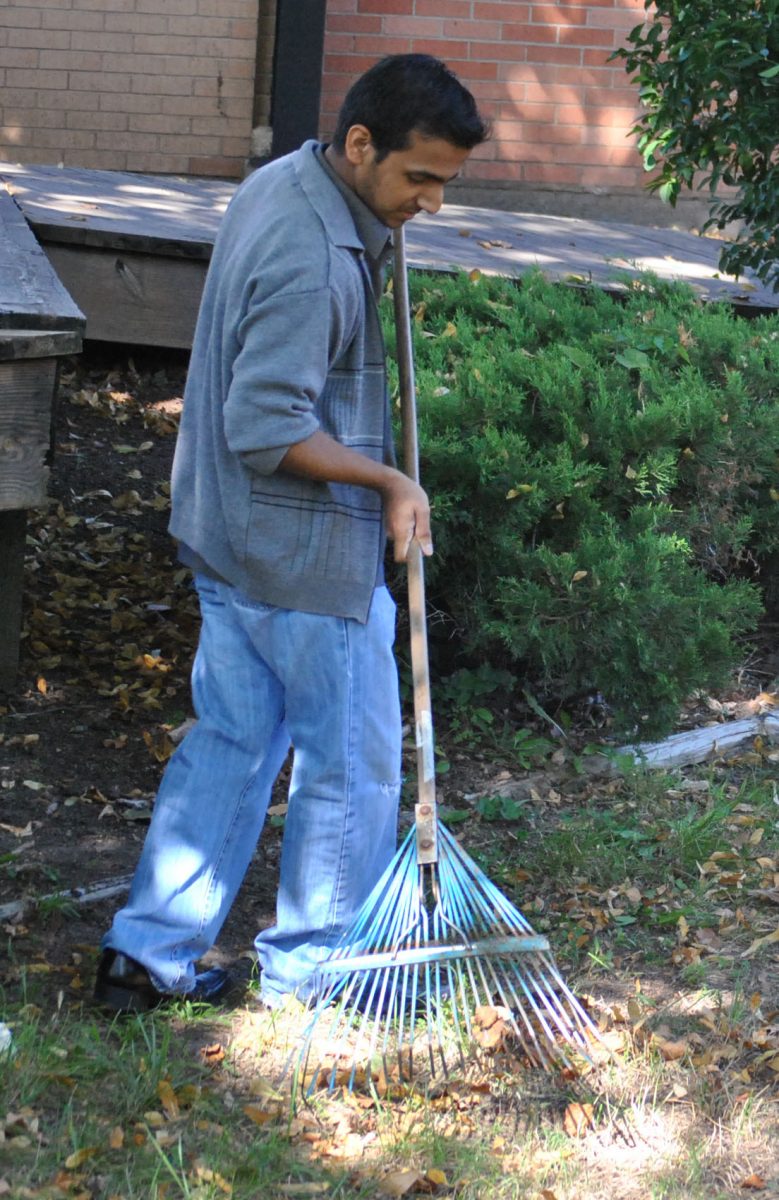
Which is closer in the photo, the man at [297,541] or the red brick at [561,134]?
the man at [297,541]

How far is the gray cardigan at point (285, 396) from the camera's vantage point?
2539 millimetres

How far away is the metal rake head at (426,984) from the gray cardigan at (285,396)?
61 cm

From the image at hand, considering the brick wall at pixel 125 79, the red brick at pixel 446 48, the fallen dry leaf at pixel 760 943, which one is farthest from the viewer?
the red brick at pixel 446 48

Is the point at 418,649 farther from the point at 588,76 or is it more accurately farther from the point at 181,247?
the point at 588,76

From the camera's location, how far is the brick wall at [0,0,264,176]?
338 inches

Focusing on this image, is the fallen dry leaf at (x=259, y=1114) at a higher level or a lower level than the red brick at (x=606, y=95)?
lower

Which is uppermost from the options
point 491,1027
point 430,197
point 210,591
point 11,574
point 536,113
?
point 536,113

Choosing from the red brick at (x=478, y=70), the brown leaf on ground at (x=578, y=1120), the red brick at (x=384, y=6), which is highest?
the red brick at (x=384, y=6)

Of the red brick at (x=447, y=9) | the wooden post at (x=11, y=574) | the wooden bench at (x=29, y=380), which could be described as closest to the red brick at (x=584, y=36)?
the red brick at (x=447, y=9)

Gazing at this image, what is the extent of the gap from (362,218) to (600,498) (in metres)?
1.98

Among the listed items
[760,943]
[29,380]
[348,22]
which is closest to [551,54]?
[348,22]

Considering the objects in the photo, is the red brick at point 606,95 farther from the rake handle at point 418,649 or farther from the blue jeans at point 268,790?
the blue jeans at point 268,790

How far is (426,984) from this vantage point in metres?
2.84

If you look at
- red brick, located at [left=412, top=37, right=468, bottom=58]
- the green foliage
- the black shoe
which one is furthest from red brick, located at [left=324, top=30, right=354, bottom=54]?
the black shoe
